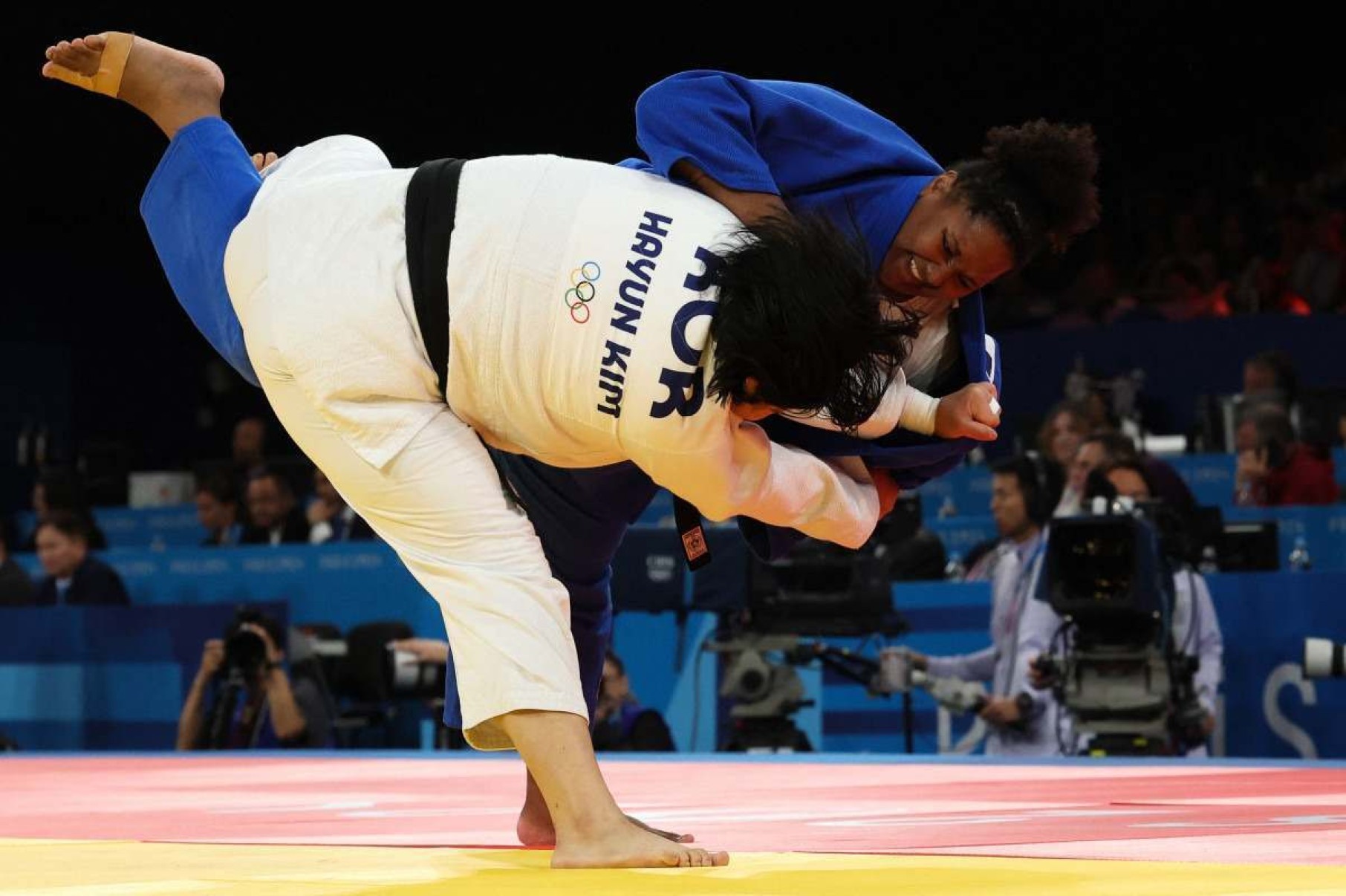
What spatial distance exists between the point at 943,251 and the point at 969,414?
0.20m

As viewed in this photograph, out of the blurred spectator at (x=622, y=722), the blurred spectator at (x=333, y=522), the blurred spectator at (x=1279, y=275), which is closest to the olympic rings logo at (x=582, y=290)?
the blurred spectator at (x=622, y=722)

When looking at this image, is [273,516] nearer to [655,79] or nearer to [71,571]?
[71,571]

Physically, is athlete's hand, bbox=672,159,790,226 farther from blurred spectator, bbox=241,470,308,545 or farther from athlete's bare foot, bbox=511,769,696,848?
blurred spectator, bbox=241,470,308,545

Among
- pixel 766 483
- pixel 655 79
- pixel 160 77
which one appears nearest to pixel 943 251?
pixel 766 483

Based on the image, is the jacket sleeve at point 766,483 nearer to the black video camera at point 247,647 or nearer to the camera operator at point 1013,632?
the camera operator at point 1013,632

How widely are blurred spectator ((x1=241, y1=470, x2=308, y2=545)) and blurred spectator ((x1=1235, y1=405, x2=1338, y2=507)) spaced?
364 centimetres

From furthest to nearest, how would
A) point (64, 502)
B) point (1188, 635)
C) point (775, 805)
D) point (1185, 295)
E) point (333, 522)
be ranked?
point (1185, 295), point (64, 502), point (333, 522), point (1188, 635), point (775, 805)

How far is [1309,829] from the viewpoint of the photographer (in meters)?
2.37

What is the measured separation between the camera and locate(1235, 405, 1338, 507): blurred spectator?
6.51 metres

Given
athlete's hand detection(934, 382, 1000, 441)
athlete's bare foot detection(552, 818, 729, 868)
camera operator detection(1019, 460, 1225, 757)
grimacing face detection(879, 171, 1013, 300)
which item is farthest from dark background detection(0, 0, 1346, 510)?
athlete's bare foot detection(552, 818, 729, 868)

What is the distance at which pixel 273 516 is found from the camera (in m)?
7.80

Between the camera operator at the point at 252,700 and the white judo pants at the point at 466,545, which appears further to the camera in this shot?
the camera operator at the point at 252,700

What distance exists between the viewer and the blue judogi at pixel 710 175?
2199 mm

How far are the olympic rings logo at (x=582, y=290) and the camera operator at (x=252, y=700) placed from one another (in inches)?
163
